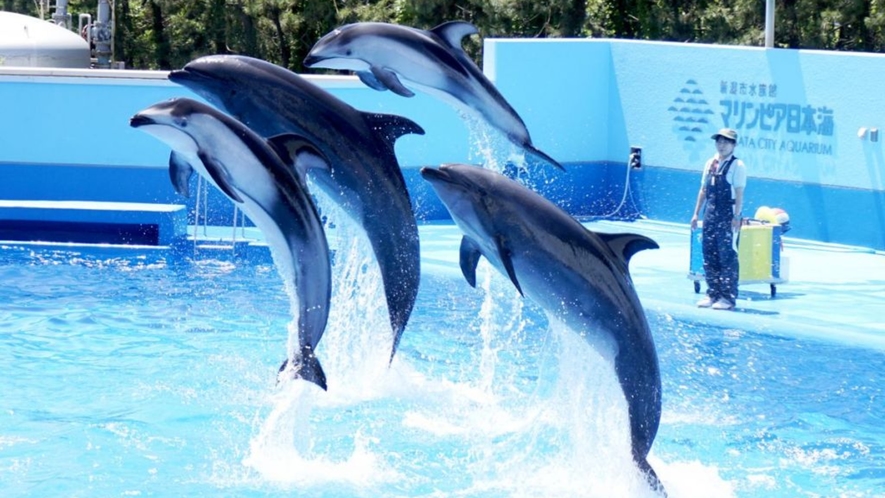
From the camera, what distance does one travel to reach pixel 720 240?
11.1 m

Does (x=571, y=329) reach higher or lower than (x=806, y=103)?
lower

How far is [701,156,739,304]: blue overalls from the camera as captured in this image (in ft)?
36.3

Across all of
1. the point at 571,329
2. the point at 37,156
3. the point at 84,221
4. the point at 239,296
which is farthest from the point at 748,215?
the point at 571,329

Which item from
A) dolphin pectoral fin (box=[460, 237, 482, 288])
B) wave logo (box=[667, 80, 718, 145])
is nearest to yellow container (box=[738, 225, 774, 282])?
wave logo (box=[667, 80, 718, 145])

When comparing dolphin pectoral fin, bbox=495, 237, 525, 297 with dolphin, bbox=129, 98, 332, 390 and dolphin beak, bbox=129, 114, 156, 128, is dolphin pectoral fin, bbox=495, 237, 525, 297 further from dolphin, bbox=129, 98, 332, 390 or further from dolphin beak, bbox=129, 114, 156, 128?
dolphin beak, bbox=129, 114, 156, 128

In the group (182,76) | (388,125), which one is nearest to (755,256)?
(388,125)

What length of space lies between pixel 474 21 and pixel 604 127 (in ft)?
34.2

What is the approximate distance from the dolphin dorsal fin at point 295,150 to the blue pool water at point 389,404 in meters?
1.34

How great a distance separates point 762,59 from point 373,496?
8872 millimetres

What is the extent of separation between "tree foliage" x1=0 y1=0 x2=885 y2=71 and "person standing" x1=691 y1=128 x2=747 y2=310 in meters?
12.3

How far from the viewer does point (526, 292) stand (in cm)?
613

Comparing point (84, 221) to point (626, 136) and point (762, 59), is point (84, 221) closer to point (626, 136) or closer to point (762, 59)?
point (626, 136)

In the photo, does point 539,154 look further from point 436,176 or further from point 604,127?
point 604,127

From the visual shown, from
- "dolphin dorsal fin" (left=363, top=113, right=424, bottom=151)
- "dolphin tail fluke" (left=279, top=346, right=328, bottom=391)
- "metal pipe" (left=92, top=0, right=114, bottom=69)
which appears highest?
"metal pipe" (left=92, top=0, right=114, bottom=69)
